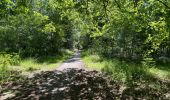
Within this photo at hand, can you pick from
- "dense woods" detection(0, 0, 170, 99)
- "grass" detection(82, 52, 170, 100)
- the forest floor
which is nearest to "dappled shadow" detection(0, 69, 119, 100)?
the forest floor

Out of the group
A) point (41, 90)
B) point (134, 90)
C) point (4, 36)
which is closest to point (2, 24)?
point (4, 36)

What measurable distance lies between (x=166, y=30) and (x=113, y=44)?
1645 cm

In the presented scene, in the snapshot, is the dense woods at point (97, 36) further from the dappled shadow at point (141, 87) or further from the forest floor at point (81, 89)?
the forest floor at point (81, 89)

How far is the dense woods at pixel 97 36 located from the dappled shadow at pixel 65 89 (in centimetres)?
106

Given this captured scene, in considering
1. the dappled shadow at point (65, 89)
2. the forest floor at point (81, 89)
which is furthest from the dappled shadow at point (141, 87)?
the dappled shadow at point (65, 89)

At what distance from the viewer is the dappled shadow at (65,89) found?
7865 mm

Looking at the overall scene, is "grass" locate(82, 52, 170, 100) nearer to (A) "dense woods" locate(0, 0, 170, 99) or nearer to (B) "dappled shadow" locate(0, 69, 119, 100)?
(A) "dense woods" locate(0, 0, 170, 99)

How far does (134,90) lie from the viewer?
28.6 feet

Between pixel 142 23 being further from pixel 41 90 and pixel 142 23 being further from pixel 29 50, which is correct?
pixel 29 50

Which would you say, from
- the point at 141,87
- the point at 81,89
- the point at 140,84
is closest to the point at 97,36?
the point at 140,84

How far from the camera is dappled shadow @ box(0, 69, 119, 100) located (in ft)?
25.8

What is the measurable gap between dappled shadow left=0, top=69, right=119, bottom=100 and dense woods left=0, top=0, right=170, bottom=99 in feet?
3.48

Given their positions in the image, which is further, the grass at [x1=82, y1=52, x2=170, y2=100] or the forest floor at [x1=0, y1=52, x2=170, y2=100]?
the grass at [x1=82, y1=52, x2=170, y2=100]

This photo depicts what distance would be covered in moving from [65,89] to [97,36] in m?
16.9
